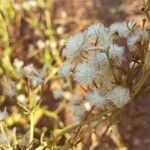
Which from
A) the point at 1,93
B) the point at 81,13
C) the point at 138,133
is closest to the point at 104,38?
the point at 138,133

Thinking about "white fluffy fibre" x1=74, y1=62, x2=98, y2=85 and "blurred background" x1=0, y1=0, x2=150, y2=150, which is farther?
"blurred background" x1=0, y1=0, x2=150, y2=150

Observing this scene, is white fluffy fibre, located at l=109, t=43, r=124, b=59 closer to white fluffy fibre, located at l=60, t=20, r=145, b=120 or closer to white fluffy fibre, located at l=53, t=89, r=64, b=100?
white fluffy fibre, located at l=60, t=20, r=145, b=120

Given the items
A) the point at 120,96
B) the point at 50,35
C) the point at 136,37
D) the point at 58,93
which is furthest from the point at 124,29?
the point at 50,35

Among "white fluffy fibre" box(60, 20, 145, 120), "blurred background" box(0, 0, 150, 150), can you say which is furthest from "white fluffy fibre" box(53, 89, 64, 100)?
"white fluffy fibre" box(60, 20, 145, 120)

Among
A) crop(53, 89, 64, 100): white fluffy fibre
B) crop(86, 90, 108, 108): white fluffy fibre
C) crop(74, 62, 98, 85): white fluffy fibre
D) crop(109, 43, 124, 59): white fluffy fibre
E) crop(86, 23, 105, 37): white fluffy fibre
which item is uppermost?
crop(86, 23, 105, 37): white fluffy fibre

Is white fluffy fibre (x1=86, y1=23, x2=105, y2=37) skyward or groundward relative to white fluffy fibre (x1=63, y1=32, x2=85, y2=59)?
skyward

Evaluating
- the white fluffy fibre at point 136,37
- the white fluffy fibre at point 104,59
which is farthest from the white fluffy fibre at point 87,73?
the white fluffy fibre at point 136,37

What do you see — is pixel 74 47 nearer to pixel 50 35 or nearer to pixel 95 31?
pixel 95 31

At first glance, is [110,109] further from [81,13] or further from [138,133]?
[81,13]

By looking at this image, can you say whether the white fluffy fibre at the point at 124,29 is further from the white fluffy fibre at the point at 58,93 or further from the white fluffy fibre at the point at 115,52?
the white fluffy fibre at the point at 58,93
